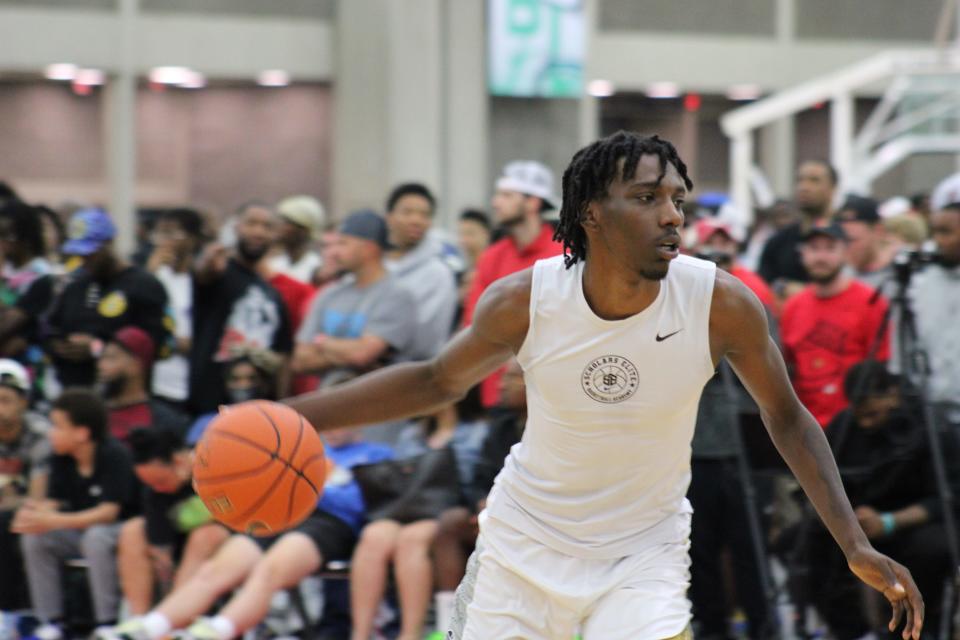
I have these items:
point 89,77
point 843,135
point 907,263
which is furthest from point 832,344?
point 89,77

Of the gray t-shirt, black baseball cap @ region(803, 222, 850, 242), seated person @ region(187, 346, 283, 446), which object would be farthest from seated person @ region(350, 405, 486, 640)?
black baseball cap @ region(803, 222, 850, 242)

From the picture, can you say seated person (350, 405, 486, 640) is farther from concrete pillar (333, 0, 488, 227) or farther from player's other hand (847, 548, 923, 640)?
concrete pillar (333, 0, 488, 227)

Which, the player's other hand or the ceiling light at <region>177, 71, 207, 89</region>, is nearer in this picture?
the player's other hand

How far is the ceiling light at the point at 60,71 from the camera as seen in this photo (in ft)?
66.8

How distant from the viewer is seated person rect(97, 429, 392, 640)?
7.48 meters

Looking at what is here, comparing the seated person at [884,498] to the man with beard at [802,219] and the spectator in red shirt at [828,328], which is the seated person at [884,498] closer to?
the spectator in red shirt at [828,328]

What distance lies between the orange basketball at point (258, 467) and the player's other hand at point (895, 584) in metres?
1.62

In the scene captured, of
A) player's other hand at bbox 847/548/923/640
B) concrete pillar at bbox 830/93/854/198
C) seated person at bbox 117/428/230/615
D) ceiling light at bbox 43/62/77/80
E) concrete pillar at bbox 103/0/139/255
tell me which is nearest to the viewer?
player's other hand at bbox 847/548/923/640

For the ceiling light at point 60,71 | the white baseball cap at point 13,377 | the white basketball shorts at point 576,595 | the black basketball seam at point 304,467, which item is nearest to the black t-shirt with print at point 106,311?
the white baseball cap at point 13,377

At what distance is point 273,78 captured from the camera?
2147cm

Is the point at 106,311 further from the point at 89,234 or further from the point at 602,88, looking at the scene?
the point at 602,88

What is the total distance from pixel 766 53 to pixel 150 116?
31.4ft

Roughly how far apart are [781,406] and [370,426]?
3580 mm

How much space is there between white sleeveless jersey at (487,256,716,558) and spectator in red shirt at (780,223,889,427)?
3.40 meters
